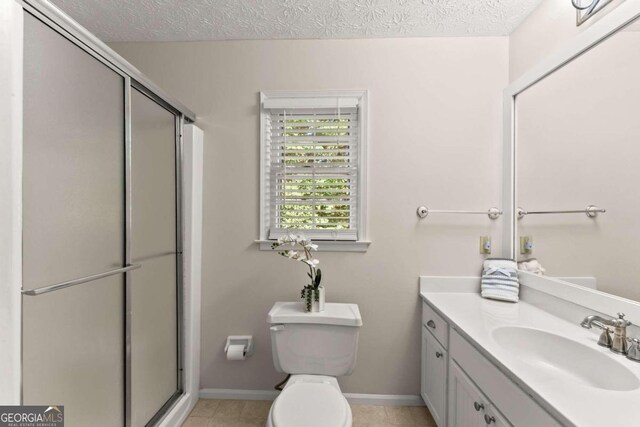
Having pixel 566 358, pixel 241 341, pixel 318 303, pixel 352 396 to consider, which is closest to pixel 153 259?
pixel 241 341

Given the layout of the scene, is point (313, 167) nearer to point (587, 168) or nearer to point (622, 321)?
point (587, 168)

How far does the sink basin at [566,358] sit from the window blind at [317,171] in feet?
3.18

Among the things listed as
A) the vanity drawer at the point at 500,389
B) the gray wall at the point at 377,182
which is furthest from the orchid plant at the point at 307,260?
the vanity drawer at the point at 500,389

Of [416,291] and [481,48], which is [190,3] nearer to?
[481,48]

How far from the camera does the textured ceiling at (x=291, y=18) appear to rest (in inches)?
60.0

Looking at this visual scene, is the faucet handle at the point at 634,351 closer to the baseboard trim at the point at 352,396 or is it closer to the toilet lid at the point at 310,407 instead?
the toilet lid at the point at 310,407

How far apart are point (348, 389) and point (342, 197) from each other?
122cm

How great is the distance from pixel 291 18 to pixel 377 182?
108 centimetres

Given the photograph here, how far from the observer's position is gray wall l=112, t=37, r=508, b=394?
1.77 meters

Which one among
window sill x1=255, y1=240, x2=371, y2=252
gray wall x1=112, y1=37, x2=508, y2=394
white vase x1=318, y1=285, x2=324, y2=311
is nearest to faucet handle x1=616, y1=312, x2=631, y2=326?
gray wall x1=112, y1=37, x2=508, y2=394

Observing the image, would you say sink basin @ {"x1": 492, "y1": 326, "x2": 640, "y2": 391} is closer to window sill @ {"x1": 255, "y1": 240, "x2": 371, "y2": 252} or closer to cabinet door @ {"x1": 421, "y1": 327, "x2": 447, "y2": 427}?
cabinet door @ {"x1": 421, "y1": 327, "x2": 447, "y2": 427}

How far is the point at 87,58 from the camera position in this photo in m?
1.03

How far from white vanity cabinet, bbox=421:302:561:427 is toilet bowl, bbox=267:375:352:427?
0.51 metres

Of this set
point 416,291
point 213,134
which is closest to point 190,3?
point 213,134
